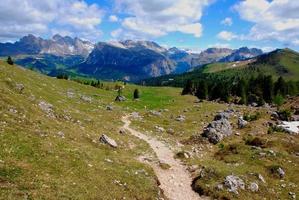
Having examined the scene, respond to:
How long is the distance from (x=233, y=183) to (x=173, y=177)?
7.39m

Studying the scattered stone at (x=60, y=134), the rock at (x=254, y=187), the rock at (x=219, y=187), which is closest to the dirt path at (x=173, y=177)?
the rock at (x=219, y=187)

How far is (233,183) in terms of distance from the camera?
122 ft

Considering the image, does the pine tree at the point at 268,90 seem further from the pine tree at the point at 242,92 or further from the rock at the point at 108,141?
the rock at the point at 108,141

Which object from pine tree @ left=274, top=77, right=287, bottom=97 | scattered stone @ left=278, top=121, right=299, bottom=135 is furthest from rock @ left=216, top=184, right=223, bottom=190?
pine tree @ left=274, top=77, right=287, bottom=97

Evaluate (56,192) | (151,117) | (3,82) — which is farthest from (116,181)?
(151,117)

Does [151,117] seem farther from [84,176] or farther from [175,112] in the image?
[84,176]

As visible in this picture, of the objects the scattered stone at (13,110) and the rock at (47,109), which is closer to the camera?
the scattered stone at (13,110)

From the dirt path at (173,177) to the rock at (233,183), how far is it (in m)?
3.50

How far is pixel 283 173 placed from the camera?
4203 centimetres

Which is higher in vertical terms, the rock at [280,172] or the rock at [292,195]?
the rock at [280,172]

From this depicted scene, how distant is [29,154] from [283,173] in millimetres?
29200

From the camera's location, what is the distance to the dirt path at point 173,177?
119ft

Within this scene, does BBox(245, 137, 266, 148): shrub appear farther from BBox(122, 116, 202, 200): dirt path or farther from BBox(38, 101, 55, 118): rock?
BBox(38, 101, 55, 118): rock

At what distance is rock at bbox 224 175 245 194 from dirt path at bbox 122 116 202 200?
3.50m
